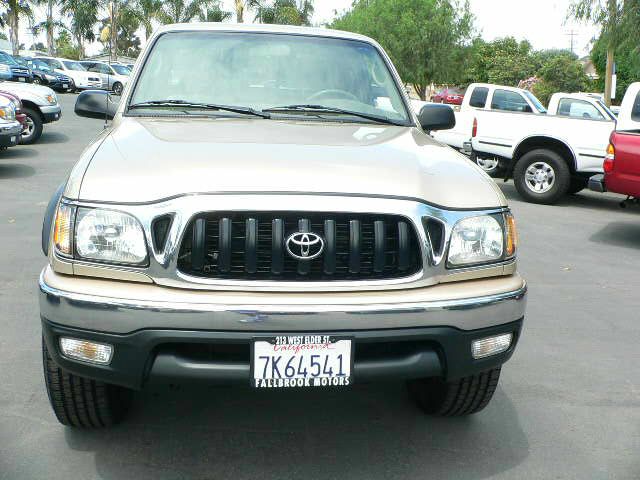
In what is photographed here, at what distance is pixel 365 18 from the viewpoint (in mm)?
46406

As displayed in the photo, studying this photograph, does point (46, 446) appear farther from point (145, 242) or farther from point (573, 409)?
point (573, 409)

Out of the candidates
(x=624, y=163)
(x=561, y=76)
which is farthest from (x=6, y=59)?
(x=561, y=76)

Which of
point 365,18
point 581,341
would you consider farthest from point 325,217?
point 365,18

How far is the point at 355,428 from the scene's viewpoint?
144 inches

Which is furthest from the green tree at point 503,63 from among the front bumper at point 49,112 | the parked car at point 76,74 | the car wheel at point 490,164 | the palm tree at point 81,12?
the car wheel at point 490,164

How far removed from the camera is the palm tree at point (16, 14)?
44.3 m

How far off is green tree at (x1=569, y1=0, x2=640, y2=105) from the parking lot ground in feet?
50.4

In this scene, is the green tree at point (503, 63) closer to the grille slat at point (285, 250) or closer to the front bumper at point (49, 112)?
the front bumper at point (49, 112)

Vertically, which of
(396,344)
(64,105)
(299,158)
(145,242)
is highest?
(299,158)

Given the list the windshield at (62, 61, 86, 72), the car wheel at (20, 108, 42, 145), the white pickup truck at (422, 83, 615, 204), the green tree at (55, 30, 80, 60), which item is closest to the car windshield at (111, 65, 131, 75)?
the windshield at (62, 61, 86, 72)

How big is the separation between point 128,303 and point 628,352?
3272 mm

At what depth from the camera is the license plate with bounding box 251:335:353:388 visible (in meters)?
2.83

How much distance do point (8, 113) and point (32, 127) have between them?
3825 millimetres

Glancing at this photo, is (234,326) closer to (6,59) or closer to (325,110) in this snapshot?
(325,110)
